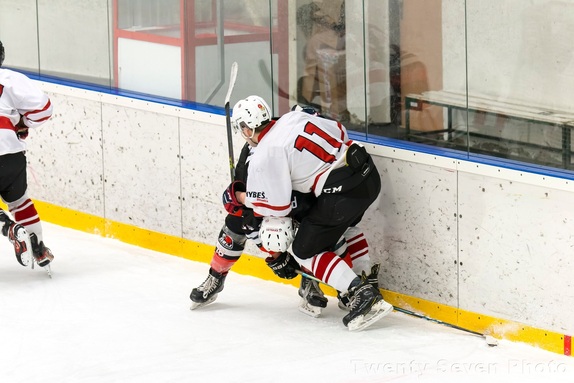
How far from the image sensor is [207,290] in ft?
18.6

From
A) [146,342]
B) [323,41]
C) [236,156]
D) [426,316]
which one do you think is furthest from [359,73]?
[146,342]

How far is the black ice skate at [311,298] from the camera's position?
18.1 feet

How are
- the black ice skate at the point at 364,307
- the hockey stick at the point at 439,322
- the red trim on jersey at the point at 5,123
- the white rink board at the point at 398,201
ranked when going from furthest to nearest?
the red trim on jersey at the point at 5,123 < the black ice skate at the point at 364,307 < the hockey stick at the point at 439,322 < the white rink board at the point at 398,201

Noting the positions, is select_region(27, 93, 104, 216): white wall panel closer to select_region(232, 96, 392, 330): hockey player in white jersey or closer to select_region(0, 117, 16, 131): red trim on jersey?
select_region(0, 117, 16, 131): red trim on jersey

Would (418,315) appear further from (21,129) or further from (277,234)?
(21,129)

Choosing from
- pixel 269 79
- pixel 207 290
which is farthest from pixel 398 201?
pixel 269 79

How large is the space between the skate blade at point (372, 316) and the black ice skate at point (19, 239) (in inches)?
67.0

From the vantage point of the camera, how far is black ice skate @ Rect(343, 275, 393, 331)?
5168 mm

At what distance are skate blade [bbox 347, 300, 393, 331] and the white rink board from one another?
27cm

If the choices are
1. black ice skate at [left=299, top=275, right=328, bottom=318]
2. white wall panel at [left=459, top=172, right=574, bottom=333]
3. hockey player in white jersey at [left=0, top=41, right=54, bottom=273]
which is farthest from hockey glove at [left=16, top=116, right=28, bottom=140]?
white wall panel at [left=459, top=172, right=574, bottom=333]

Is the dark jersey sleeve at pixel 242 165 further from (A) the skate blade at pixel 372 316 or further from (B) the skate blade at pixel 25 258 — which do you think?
(B) the skate blade at pixel 25 258

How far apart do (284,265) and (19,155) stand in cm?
143

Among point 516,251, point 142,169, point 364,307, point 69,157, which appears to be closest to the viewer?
point 516,251

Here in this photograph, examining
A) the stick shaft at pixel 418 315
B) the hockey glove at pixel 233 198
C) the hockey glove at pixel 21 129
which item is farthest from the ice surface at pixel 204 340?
the hockey glove at pixel 21 129
